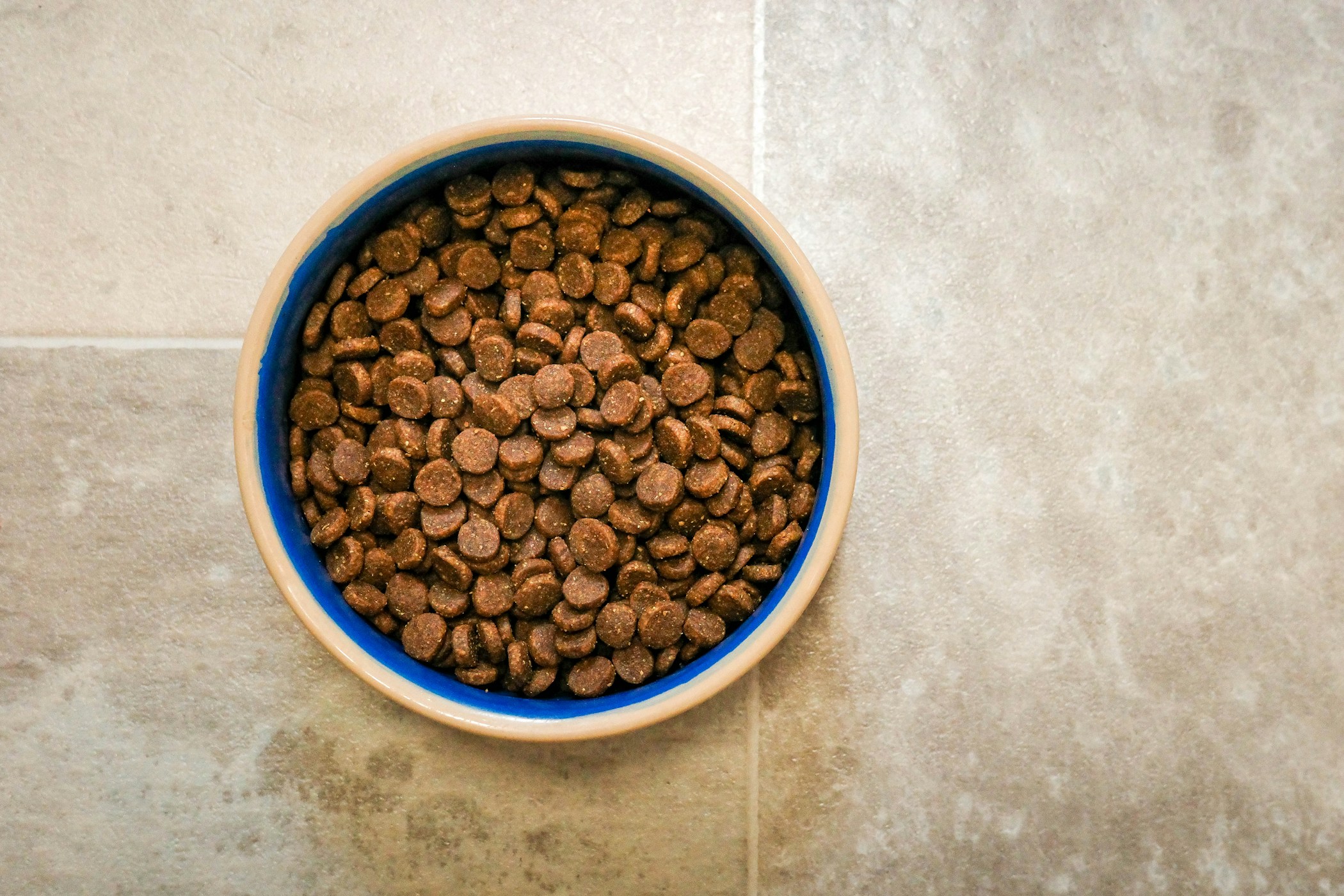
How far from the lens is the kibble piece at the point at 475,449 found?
932 millimetres

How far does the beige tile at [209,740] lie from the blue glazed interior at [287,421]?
195 mm

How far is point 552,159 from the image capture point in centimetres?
93

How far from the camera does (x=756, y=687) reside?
108 centimetres

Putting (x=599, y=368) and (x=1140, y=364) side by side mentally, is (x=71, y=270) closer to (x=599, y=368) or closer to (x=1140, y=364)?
(x=599, y=368)

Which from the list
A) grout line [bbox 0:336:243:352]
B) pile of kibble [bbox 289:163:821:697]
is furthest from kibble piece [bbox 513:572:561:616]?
grout line [bbox 0:336:243:352]

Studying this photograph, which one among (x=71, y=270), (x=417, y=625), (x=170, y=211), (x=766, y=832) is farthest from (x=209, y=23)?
(x=766, y=832)

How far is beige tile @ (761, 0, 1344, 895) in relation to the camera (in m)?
1.09

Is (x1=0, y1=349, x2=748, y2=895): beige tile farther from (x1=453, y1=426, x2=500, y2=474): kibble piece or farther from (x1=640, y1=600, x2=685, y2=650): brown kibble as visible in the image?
(x1=453, y1=426, x2=500, y2=474): kibble piece

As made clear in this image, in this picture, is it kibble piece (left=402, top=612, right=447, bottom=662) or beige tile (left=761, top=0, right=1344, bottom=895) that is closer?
kibble piece (left=402, top=612, right=447, bottom=662)

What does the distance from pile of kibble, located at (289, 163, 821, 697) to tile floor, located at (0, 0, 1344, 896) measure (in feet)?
0.59

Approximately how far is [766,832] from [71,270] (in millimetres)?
1044

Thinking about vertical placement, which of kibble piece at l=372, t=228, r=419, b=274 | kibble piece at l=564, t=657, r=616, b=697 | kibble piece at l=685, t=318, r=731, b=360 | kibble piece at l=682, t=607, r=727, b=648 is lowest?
kibble piece at l=564, t=657, r=616, b=697

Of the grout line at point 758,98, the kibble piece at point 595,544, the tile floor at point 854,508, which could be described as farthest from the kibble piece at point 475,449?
the grout line at point 758,98

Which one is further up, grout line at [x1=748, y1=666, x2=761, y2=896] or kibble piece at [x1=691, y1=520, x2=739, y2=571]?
kibble piece at [x1=691, y1=520, x2=739, y2=571]
